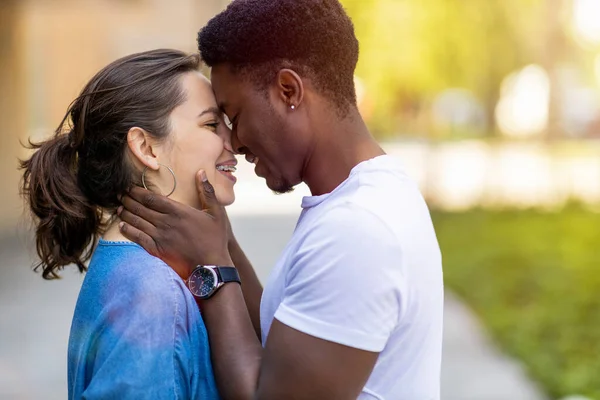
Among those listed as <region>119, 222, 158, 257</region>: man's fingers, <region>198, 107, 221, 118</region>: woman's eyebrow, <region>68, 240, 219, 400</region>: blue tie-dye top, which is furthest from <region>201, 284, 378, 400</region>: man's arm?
<region>198, 107, 221, 118</region>: woman's eyebrow

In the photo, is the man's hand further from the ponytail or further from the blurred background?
the blurred background

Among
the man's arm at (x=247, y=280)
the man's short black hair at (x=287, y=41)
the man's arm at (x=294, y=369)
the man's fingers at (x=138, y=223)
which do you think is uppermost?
the man's short black hair at (x=287, y=41)

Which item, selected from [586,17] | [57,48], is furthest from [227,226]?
[586,17]

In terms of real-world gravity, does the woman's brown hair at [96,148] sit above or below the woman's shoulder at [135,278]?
above

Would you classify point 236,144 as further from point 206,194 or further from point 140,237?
point 140,237

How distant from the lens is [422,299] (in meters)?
2.10

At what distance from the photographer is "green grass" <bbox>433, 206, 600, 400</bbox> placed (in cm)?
687

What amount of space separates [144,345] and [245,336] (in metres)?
0.25

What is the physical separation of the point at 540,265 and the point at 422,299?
9048 mm

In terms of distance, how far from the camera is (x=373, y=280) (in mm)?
1941

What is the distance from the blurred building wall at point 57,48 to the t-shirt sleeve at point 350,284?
406 inches

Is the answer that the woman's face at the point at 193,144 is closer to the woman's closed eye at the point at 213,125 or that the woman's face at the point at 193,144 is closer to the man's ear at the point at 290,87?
the woman's closed eye at the point at 213,125

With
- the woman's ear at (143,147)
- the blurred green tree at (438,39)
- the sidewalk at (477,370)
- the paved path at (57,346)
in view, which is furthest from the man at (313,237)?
the blurred green tree at (438,39)

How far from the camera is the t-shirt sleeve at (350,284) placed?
6.35 ft
